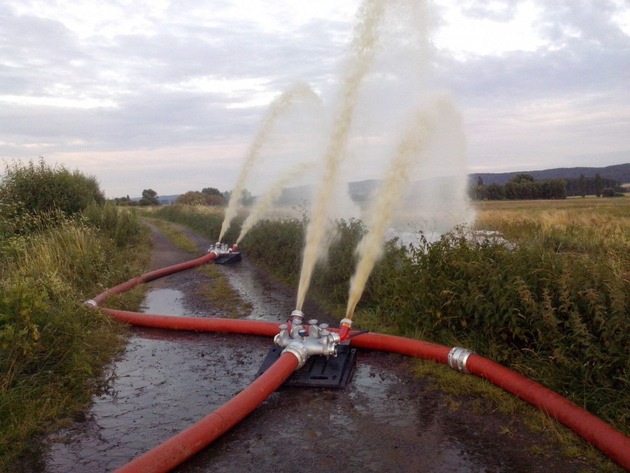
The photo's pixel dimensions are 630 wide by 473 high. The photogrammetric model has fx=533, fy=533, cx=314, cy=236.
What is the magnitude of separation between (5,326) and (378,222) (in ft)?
13.9

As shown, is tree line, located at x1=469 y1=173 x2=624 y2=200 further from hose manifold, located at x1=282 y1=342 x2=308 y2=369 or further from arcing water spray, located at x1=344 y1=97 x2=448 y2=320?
hose manifold, located at x1=282 y1=342 x2=308 y2=369

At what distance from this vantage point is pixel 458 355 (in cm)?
550

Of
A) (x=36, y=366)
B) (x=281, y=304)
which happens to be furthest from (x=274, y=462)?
(x=281, y=304)

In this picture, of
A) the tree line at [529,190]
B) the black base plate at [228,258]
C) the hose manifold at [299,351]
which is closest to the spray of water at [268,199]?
the black base plate at [228,258]

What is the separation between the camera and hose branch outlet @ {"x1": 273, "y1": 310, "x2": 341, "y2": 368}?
5750 millimetres

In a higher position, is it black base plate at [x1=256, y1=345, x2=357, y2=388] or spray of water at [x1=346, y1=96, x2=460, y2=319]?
spray of water at [x1=346, y1=96, x2=460, y2=319]

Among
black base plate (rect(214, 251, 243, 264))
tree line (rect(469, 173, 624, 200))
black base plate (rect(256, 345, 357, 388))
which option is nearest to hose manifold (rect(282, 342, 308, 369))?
black base plate (rect(256, 345, 357, 388))

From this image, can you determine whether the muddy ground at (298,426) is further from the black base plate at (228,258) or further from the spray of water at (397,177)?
the black base plate at (228,258)

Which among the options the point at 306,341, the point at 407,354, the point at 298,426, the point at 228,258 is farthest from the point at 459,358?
the point at 228,258

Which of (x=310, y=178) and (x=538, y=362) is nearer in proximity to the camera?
(x=538, y=362)

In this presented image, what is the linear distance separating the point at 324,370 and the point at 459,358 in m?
1.45

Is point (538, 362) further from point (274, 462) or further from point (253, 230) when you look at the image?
point (253, 230)

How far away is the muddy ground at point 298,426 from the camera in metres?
4.08

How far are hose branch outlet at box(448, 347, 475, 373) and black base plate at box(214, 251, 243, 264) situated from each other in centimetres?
1089
